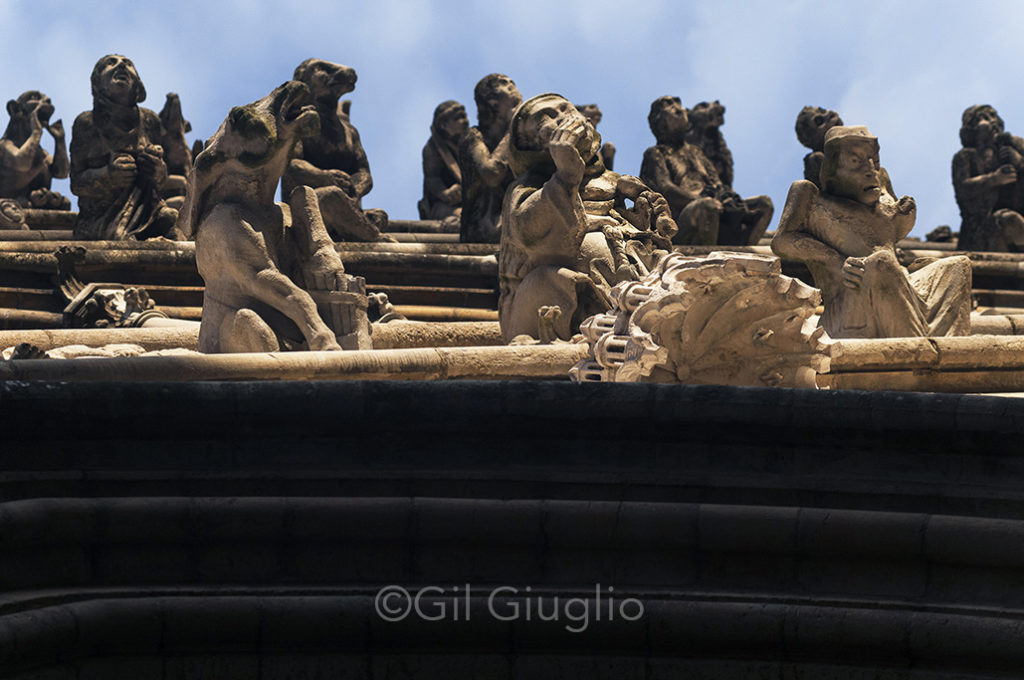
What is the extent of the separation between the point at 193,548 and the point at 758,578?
7.16ft

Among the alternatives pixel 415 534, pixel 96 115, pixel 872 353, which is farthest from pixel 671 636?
pixel 96 115

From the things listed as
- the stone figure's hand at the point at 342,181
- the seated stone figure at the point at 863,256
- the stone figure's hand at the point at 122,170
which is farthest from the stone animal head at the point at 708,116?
the seated stone figure at the point at 863,256

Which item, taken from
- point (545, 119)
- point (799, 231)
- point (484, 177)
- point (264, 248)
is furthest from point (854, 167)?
point (484, 177)

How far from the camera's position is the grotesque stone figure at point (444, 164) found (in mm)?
22453

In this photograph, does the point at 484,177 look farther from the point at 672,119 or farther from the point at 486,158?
the point at 672,119

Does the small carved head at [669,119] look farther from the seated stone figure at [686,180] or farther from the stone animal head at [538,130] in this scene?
the stone animal head at [538,130]

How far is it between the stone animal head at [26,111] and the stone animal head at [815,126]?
9315mm

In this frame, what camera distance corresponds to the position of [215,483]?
7379 mm

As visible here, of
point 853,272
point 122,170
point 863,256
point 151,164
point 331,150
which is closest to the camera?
point 853,272

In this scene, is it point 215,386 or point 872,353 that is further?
point 872,353

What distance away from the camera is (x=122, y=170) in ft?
63.9

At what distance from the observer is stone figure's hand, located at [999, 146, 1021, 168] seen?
888 inches

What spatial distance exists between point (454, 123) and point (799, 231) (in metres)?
9.69

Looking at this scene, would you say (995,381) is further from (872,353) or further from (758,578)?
(758,578)
